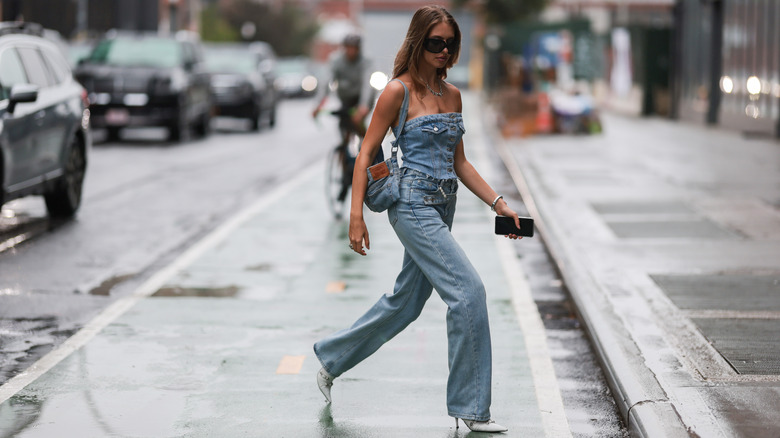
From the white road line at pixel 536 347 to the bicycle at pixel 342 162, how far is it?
6.47ft

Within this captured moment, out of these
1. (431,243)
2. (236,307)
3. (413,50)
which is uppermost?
(413,50)

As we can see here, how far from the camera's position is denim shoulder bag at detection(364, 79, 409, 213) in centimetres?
533

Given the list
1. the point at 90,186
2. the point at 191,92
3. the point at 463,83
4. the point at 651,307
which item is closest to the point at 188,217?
the point at 90,186

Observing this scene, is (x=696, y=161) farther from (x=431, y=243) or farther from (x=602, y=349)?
(x=431, y=243)

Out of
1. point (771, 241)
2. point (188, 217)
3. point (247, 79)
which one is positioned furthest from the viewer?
point (247, 79)

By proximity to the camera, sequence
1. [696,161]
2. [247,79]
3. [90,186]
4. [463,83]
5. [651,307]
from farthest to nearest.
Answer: [463,83], [247,79], [696,161], [90,186], [651,307]

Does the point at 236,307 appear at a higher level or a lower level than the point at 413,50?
lower

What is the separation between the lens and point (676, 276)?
923 cm

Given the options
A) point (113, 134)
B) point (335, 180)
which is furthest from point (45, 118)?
point (113, 134)

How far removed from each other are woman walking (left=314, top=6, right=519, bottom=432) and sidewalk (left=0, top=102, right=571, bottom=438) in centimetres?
35

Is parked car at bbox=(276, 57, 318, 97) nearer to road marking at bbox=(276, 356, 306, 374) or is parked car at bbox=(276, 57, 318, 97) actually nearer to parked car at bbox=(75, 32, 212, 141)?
parked car at bbox=(75, 32, 212, 141)

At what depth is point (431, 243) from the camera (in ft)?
17.3

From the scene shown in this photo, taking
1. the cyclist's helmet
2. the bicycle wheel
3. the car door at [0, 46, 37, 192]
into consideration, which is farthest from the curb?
the car door at [0, 46, 37, 192]

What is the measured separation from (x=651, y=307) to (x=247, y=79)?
916 inches
